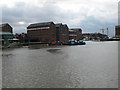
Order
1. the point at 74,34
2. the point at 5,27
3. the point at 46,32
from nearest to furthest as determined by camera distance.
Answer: the point at 5,27 < the point at 46,32 < the point at 74,34

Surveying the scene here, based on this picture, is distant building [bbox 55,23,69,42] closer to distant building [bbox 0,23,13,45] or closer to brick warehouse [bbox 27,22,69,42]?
brick warehouse [bbox 27,22,69,42]

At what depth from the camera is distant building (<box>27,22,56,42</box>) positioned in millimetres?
73875

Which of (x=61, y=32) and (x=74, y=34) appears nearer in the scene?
(x=61, y=32)

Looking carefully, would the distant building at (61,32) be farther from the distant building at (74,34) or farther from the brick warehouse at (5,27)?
the brick warehouse at (5,27)

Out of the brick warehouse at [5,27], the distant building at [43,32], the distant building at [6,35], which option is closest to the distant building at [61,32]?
the distant building at [43,32]

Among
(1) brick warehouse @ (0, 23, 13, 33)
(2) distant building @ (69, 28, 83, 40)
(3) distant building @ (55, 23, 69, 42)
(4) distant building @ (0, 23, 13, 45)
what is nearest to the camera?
(4) distant building @ (0, 23, 13, 45)

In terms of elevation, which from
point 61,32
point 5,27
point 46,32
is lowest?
point 46,32

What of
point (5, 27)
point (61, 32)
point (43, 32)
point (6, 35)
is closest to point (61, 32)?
point (61, 32)

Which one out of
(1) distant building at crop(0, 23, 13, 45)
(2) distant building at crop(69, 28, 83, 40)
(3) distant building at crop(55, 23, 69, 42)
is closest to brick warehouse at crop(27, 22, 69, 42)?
(3) distant building at crop(55, 23, 69, 42)

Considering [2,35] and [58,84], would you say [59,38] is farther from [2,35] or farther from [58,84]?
[58,84]

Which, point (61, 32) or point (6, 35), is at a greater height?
point (61, 32)

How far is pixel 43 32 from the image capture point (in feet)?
247

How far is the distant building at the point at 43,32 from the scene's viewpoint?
73.9 metres

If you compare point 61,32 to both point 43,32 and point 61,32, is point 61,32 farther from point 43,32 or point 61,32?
point 43,32
